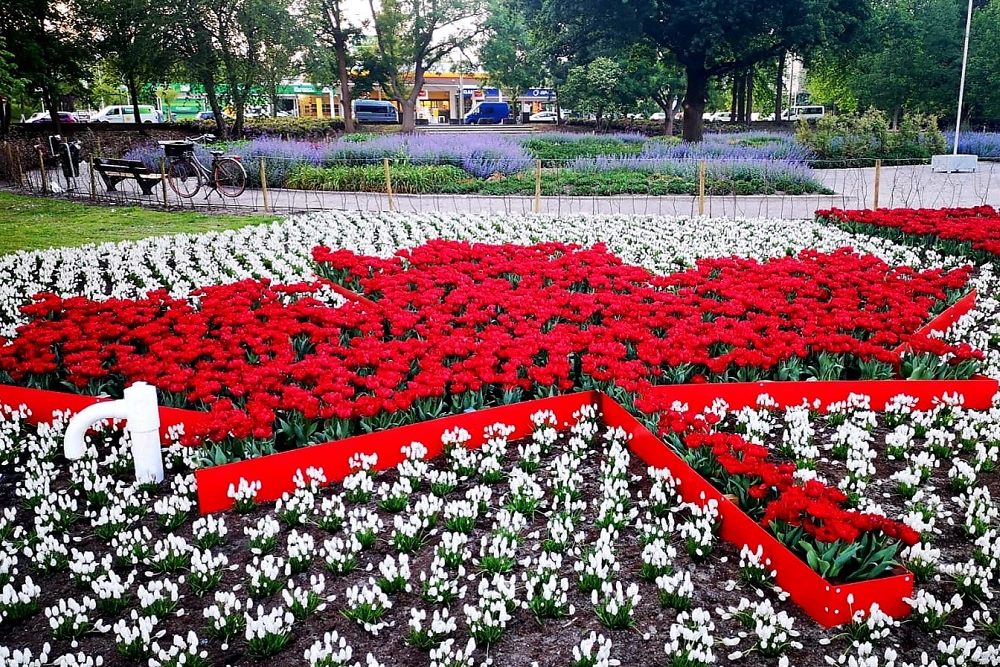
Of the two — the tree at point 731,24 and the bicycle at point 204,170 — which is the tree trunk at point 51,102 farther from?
the tree at point 731,24

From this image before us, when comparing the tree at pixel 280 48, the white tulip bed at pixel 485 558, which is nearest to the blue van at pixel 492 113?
the tree at pixel 280 48

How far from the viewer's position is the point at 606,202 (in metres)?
16.1

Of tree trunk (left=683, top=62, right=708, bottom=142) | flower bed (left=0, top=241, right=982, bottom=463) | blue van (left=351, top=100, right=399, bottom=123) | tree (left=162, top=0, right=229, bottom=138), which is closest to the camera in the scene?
flower bed (left=0, top=241, right=982, bottom=463)

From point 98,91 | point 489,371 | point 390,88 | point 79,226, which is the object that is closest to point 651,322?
point 489,371

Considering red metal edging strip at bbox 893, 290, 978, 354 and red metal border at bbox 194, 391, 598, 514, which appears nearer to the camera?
red metal border at bbox 194, 391, 598, 514

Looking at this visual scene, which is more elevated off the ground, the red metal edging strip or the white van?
the white van

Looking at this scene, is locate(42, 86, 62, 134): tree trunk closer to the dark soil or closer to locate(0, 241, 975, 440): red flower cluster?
locate(0, 241, 975, 440): red flower cluster

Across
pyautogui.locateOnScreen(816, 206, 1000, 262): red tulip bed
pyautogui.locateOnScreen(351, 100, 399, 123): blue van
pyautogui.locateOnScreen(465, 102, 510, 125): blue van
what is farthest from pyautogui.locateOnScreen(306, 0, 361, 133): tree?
pyautogui.locateOnScreen(816, 206, 1000, 262): red tulip bed

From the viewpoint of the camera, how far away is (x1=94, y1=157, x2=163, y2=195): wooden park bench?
640 inches

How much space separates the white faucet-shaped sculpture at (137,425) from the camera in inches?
162

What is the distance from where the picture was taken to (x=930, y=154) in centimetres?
2508

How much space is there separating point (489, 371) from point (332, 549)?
1.72 m

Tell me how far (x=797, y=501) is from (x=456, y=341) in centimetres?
277

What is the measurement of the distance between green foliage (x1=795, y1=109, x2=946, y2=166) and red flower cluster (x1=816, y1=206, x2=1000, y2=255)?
45.2 ft
